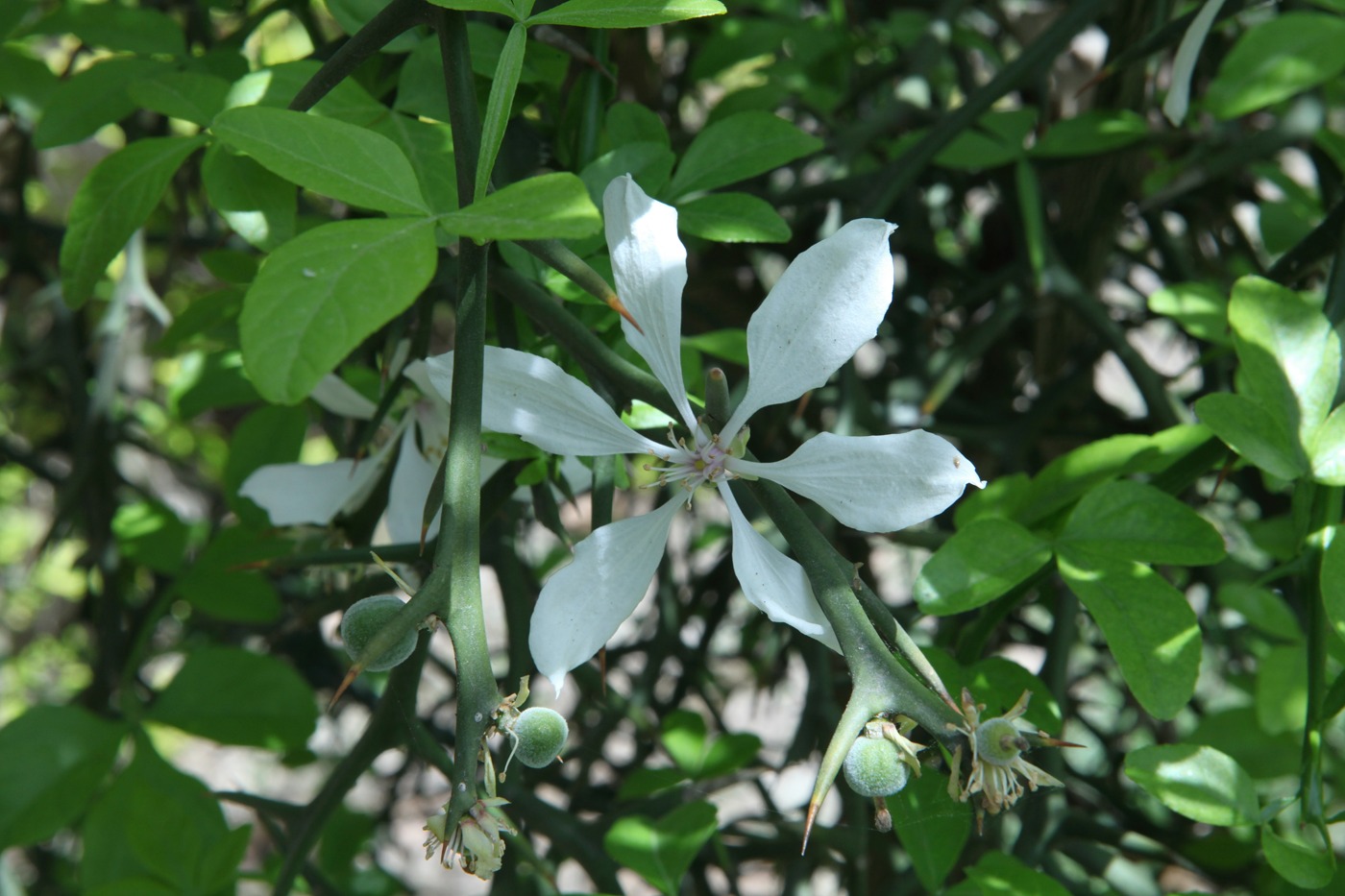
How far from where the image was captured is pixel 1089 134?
2.55 feet

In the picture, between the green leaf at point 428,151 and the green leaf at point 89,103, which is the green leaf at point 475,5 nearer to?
the green leaf at point 428,151

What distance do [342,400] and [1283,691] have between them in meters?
0.58

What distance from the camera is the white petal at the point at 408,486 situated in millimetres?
593

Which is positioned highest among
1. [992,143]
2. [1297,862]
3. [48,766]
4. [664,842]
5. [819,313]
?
[819,313]

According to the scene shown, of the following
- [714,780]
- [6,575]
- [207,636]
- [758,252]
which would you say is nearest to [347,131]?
[714,780]

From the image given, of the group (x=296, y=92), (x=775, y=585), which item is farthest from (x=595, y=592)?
Answer: (x=296, y=92)

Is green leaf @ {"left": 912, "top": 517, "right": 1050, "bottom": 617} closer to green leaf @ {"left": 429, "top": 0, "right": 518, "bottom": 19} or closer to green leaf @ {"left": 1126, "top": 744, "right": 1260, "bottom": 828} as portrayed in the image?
green leaf @ {"left": 1126, "top": 744, "right": 1260, "bottom": 828}

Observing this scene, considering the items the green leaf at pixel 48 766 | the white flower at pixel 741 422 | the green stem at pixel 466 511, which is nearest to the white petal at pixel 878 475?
the white flower at pixel 741 422

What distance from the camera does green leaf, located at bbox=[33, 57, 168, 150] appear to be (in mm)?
612

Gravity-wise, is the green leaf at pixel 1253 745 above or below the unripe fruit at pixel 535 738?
below

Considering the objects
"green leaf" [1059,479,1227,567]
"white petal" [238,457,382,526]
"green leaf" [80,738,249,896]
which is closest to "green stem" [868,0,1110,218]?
"green leaf" [1059,479,1227,567]

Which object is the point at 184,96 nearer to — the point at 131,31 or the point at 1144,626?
the point at 131,31


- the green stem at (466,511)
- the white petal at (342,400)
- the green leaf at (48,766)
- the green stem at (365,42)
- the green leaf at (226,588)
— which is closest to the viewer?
the green stem at (466,511)

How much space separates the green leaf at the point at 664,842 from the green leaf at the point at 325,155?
39 centimetres
